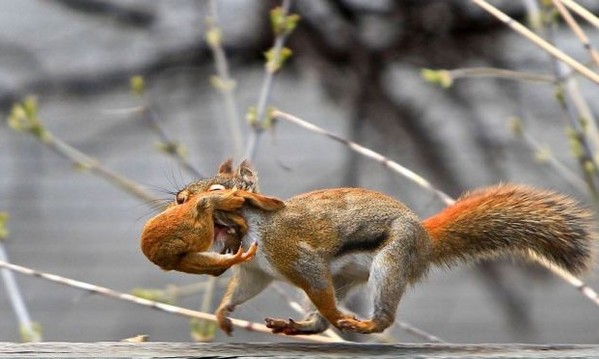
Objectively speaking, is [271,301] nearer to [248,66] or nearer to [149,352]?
[248,66]

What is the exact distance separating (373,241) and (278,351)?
0.35m

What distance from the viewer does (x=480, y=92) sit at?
5.73 metres

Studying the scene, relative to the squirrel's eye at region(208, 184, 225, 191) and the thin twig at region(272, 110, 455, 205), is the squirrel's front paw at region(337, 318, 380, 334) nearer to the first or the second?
the squirrel's eye at region(208, 184, 225, 191)

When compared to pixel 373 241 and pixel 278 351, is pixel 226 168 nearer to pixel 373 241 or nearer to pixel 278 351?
pixel 373 241

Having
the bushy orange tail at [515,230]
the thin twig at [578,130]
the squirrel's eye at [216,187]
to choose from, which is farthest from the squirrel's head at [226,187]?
the thin twig at [578,130]

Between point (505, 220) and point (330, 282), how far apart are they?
46 centimetres

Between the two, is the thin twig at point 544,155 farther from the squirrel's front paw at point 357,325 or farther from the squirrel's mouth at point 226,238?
the squirrel's mouth at point 226,238

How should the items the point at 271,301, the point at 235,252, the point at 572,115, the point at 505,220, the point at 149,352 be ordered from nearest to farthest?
the point at 149,352
the point at 235,252
the point at 505,220
the point at 572,115
the point at 271,301

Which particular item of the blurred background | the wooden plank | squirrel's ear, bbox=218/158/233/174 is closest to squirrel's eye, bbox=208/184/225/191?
squirrel's ear, bbox=218/158/233/174

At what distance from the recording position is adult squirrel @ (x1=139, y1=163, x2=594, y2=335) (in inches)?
78.1

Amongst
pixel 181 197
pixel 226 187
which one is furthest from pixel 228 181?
pixel 181 197

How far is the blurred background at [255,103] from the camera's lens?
565cm

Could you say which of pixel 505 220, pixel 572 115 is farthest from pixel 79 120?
pixel 505 220

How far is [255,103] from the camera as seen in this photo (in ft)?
18.4
